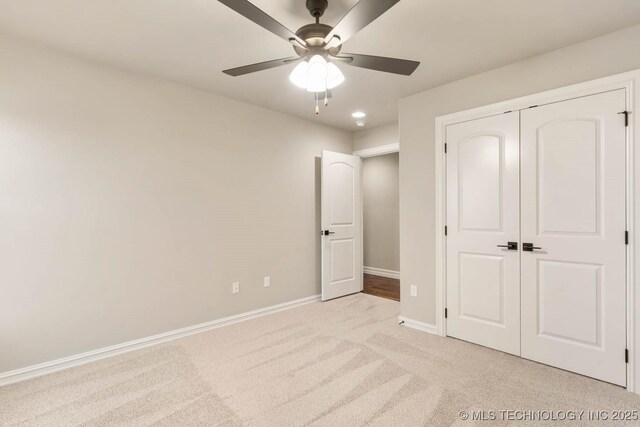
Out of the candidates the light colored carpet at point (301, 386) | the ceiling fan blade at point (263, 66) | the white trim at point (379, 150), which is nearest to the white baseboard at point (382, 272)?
the white trim at point (379, 150)

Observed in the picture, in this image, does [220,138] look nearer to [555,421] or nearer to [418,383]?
[418,383]

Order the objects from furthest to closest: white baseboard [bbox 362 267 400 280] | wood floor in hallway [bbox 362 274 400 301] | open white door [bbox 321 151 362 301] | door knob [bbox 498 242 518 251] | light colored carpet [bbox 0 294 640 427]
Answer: white baseboard [bbox 362 267 400 280] < wood floor in hallway [bbox 362 274 400 301] < open white door [bbox 321 151 362 301] < door knob [bbox 498 242 518 251] < light colored carpet [bbox 0 294 640 427]

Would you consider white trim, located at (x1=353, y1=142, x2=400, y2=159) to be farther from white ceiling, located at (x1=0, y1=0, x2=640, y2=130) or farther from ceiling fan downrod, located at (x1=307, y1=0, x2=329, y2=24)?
ceiling fan downrod, located at (x1=307, y1=0, x2=329, y2=24)

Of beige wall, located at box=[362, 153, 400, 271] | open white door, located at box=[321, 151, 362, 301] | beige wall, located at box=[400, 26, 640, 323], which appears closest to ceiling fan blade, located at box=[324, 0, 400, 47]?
beige wall, located at box=[400, 26, 640, 323]

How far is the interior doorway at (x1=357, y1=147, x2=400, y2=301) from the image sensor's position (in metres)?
5.68

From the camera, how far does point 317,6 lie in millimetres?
1756

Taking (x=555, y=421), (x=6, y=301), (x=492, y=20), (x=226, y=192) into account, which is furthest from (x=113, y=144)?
(x=555, y=421)

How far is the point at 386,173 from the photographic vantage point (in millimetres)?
5820

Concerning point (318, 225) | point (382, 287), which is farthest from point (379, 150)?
point (382, 287)

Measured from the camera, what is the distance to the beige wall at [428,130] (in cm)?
243

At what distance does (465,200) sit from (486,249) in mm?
483

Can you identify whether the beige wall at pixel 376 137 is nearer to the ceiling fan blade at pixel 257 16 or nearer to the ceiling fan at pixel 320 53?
the ceiling fan at pixel 320 53

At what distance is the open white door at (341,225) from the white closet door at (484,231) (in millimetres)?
1659

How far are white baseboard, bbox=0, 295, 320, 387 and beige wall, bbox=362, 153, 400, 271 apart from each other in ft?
8.74
